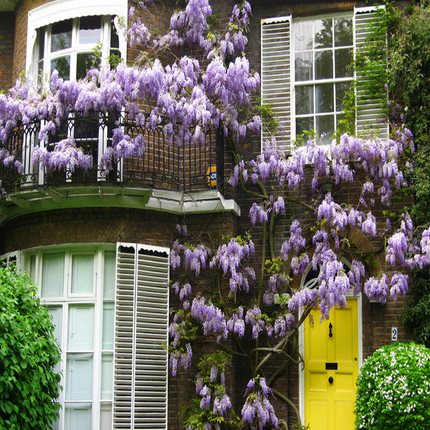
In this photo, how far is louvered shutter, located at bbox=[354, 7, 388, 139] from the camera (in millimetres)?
11406

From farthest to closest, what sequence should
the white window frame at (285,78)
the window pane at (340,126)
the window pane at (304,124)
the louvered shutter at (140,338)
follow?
the window pane at (304,124)
the window pane at (340,126)
the white window frame at (285,78)
the louvered shutter at (140,338)

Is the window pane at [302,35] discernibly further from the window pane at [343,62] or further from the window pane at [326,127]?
the window pane at [326,127]

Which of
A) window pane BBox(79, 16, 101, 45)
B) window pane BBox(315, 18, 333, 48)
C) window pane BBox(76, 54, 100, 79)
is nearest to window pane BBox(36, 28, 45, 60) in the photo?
window pane BBox(79, 16, 101, 45)

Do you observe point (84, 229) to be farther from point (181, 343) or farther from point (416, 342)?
point (416, 342)

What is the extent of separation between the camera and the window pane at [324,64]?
11945 millimetres

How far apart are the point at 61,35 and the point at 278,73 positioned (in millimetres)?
3490

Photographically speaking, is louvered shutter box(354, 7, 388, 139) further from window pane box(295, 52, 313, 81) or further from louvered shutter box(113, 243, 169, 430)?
louvered shutter box(113, 243, 169, 430)

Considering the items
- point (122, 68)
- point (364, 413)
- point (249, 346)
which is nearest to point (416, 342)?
point (364, 413)

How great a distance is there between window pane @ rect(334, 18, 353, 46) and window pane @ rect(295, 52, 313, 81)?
49cm

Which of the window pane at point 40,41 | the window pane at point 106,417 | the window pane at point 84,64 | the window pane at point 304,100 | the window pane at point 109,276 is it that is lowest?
the window pane at point 106,417

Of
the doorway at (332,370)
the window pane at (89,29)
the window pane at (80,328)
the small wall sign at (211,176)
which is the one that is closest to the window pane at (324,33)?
the small wall sign at (211,176)

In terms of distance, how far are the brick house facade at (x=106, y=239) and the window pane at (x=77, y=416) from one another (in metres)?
0.01

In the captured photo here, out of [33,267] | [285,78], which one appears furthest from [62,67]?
[285,78]

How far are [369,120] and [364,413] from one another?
4.38m
